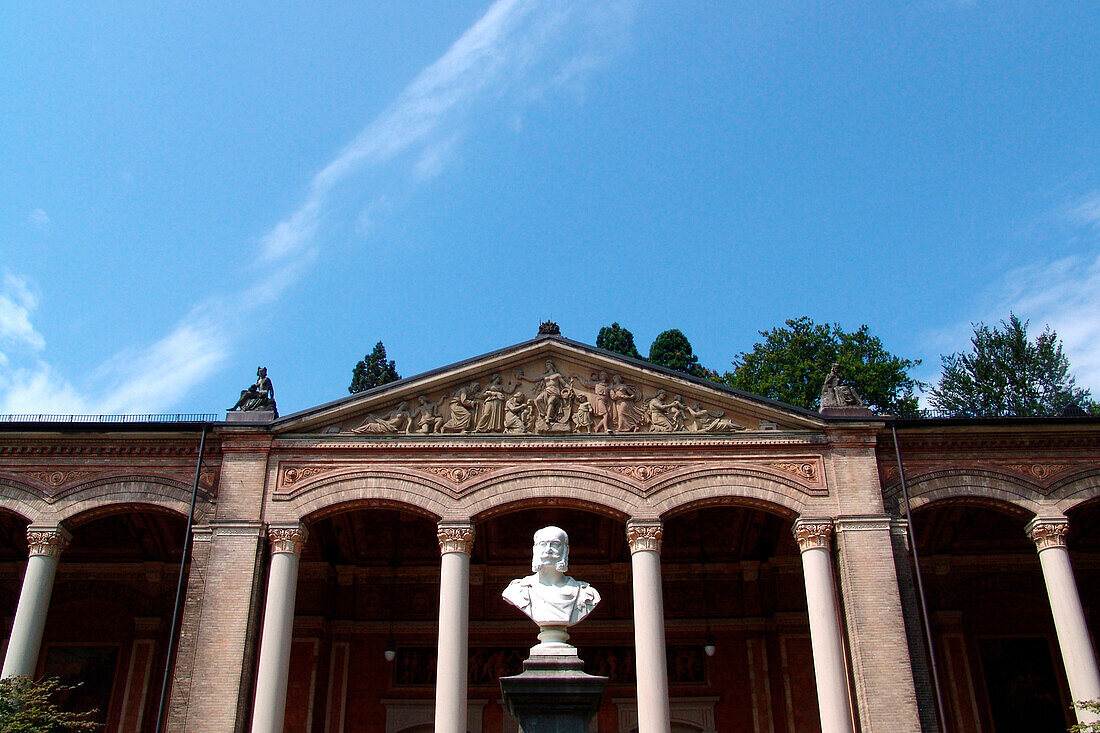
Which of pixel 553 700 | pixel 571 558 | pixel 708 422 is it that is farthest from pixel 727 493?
pixel 553 700

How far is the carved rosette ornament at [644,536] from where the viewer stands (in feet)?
61.2

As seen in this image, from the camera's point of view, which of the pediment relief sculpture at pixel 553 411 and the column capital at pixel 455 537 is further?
the pediment relief sculpture at pixel 553 411

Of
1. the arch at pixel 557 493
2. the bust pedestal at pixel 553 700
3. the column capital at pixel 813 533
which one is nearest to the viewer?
the bust pedestal at pixel 553 700

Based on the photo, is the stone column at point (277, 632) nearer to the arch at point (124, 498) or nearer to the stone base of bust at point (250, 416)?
the arch at point (124, 498)

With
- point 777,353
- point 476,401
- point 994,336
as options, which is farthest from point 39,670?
point 994,336

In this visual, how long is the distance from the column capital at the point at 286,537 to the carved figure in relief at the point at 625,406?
6819 millimetres

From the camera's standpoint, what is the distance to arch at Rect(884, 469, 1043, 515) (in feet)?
63.7

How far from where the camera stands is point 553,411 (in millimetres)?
20062

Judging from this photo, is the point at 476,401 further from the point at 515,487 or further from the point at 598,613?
the point at 598,613

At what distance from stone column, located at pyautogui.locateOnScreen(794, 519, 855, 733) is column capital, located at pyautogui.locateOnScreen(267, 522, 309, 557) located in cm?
996

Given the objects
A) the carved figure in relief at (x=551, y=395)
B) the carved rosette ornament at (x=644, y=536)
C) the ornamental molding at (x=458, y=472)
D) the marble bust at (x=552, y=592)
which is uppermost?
the carved figure in relief at (x=551, y=395)

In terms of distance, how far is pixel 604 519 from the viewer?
896 inches

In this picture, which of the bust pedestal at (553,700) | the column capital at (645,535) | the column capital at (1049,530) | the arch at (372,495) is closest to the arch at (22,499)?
the arch at (372,495)

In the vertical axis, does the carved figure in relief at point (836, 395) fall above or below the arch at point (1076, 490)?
above
